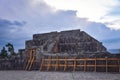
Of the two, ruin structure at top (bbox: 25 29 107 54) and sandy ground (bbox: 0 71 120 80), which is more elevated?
ruin structure at top (bbox: 25 29 107 54)

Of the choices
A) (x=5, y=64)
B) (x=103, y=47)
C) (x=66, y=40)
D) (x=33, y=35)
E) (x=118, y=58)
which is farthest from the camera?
(x=33, y=35)

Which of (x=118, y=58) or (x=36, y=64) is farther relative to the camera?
(x=36, y=64)

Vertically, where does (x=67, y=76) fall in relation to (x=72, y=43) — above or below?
below

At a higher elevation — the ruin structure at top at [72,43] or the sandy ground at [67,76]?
the ruin structure at top at [72,43]

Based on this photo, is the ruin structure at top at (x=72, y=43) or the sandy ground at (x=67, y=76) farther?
the ruin structure at top at (x=72, y=43)

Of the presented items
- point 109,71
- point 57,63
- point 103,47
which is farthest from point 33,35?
point 109,71

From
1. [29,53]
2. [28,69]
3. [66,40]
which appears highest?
[66,40]

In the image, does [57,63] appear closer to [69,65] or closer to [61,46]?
[69,65]

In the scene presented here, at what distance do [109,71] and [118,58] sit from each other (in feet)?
4.78

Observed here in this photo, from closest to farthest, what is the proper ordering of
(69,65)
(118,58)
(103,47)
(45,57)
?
(118,58)
(69,65)
(45,57)
(103,47)

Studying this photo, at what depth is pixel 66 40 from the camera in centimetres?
3309

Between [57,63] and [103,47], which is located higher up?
[103,47]

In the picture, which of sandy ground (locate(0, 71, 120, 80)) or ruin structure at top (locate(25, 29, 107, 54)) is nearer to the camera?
sandy ground (locate(0, 71, 120, 80))

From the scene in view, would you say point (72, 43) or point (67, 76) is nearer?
point (67, 76)
